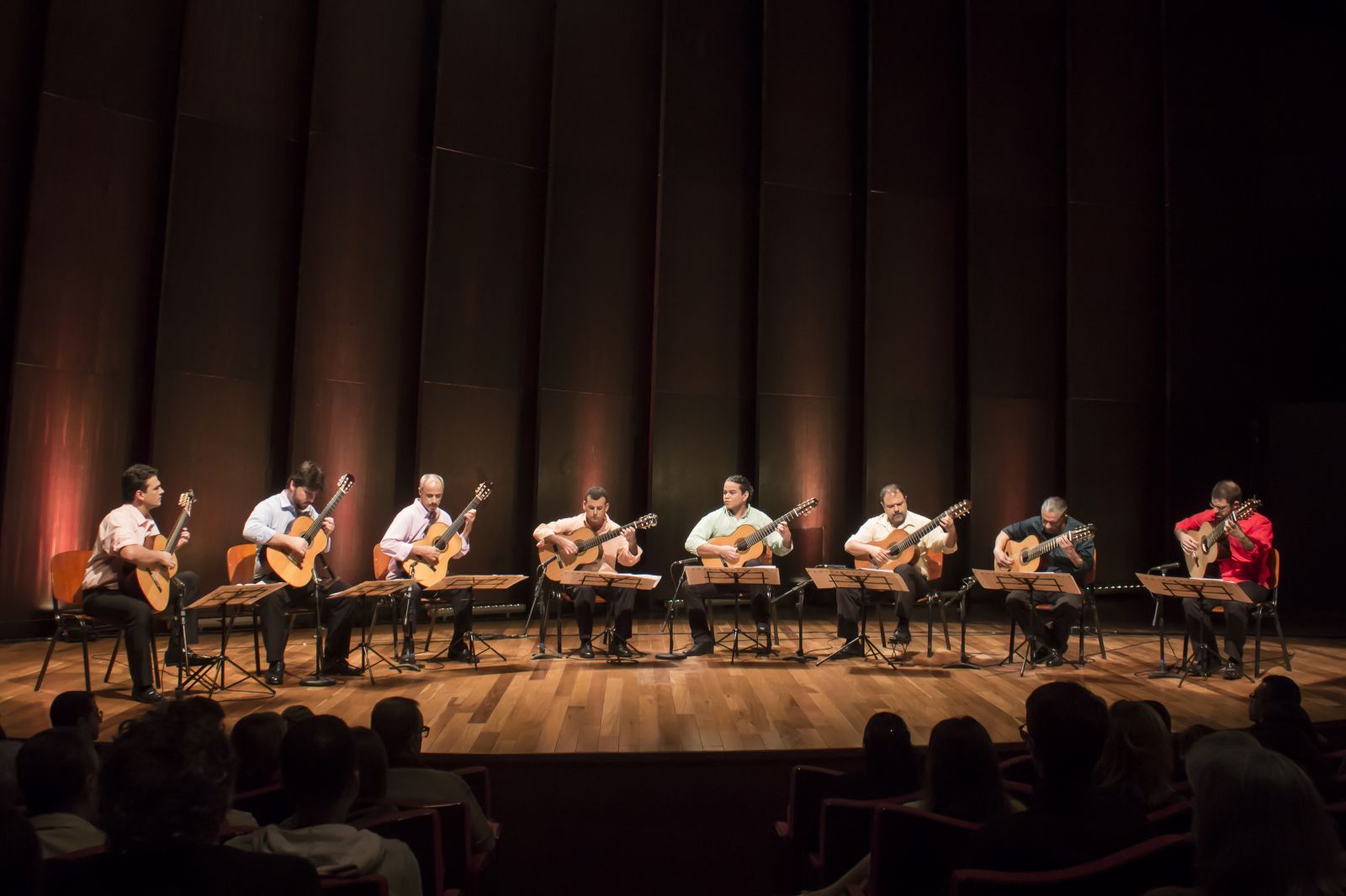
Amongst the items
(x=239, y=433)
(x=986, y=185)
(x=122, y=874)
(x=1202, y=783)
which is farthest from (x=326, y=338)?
(x=1202, y=783)

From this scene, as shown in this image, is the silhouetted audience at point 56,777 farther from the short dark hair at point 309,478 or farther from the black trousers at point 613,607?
the black trousers at point 613,607

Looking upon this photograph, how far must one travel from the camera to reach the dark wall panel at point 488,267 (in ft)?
28.0

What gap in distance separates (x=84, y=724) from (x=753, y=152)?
26.9ft

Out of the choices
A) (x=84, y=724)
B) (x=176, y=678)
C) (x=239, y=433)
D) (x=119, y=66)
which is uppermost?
(x=119, y=66)

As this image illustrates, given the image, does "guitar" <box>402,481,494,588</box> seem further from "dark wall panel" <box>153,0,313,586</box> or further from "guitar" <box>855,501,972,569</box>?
"guitar" <box>855,501,972,569</box>

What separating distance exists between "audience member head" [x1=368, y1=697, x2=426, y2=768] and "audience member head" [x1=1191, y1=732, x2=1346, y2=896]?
1941 millimetres

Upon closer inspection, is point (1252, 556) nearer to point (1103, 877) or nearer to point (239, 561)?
point (1103, 877)

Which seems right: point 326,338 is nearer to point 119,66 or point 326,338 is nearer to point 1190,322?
point 119,66

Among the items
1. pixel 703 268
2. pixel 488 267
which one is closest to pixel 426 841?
pixel 488 267

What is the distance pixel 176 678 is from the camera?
19.2ft

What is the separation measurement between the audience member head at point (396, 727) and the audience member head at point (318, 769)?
677 mm

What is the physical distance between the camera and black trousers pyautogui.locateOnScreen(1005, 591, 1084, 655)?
6426 mm

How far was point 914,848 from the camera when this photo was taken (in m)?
1.92

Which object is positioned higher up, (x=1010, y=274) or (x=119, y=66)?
(x=119, y=66)
